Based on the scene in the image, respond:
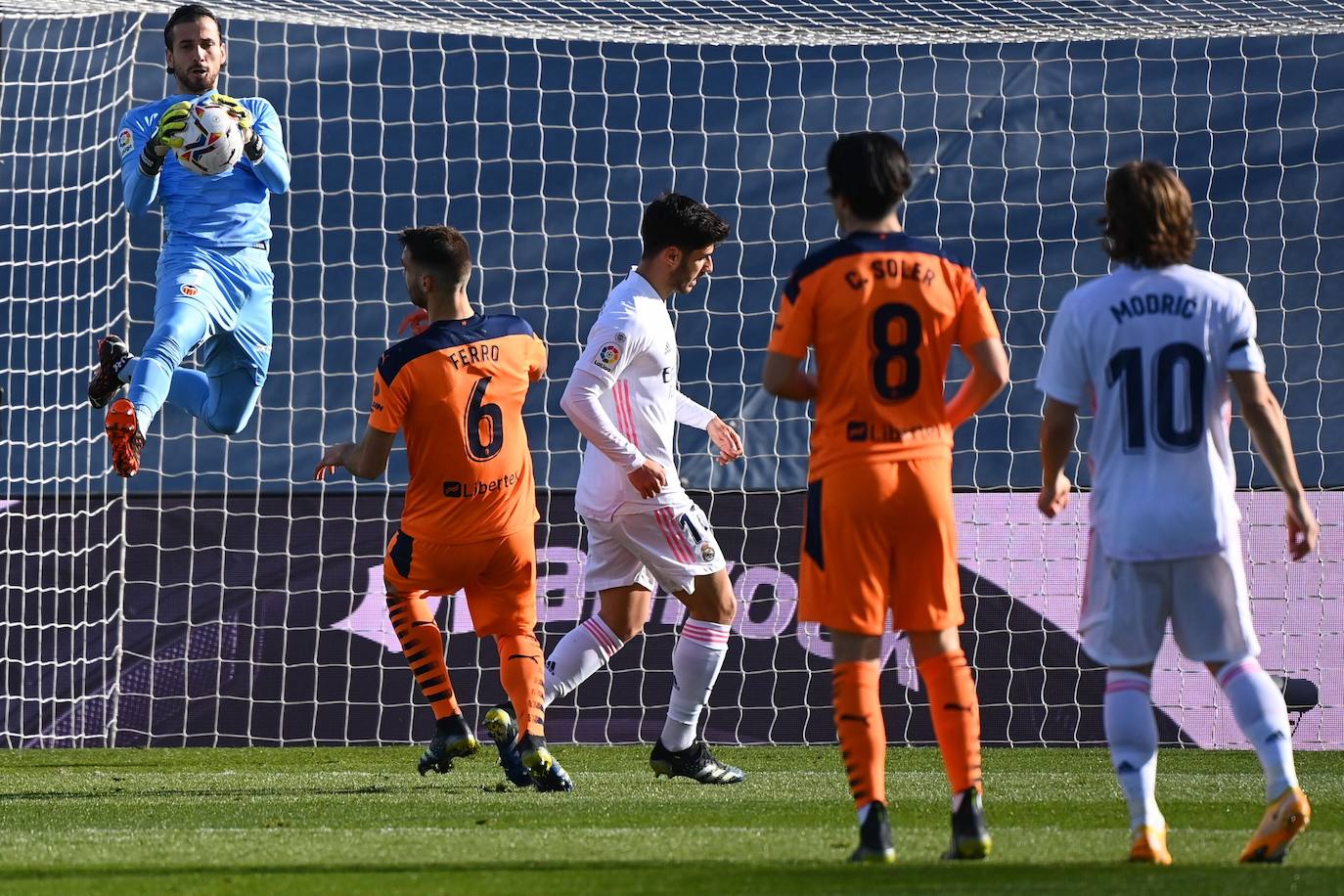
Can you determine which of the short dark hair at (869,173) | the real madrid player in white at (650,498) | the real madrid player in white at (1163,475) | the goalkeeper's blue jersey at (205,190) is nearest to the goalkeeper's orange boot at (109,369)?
the goalkeeper's blue jersey at (205,190)

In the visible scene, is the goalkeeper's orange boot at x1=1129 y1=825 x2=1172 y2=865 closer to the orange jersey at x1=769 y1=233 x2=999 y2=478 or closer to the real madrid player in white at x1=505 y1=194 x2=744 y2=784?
the orange jersey at x1=769 y1=233 x2=999 y2=478

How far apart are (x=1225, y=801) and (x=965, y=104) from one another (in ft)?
28.3

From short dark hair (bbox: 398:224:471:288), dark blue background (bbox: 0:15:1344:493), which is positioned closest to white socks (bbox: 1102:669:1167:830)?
short dark hair (bbox: 398:224:471:288)

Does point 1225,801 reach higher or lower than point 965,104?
lower

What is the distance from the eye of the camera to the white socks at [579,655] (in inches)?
247

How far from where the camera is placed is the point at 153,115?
688 centimetres

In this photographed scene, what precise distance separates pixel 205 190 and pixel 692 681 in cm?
284

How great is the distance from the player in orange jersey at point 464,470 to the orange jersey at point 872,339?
189 cm

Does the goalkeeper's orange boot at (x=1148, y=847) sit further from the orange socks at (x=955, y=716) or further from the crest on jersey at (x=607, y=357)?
the crest on jersey at (x=607, y=357)

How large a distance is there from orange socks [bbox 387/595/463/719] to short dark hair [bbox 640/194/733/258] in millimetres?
1498

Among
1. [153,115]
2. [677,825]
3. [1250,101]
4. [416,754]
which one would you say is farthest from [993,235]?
[677,825]

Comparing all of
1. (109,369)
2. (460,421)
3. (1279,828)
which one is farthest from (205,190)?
(1279,828)

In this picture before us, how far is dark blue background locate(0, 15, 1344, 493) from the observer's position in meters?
12.1

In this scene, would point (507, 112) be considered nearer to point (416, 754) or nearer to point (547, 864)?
point (416, 754)
